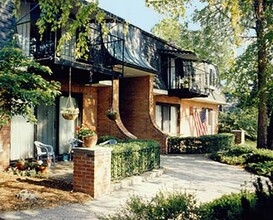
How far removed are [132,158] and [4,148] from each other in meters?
4.15

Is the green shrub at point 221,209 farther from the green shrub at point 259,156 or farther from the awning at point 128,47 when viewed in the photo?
the awning at point 128,47

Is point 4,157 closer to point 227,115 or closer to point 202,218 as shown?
point 202,218

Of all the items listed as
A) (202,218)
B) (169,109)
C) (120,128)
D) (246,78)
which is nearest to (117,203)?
(202,218)

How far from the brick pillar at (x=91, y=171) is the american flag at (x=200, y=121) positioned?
17655 mm

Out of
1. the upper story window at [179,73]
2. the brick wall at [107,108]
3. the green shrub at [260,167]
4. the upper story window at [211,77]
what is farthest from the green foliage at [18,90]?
the upper story window at [211,77]

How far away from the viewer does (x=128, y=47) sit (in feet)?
53.6

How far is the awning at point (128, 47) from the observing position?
46.8 ft

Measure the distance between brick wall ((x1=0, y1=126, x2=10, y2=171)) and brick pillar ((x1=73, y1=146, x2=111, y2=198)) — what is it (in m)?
3.39

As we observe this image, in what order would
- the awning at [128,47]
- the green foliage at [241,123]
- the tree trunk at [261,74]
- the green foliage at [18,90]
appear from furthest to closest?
1. the green foliage at [241,123]
2. the tree trunk at [261,74]
3. the awning at [128,47]
4. the green foliage at [18,90]

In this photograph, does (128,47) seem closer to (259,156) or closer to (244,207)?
(259,156)

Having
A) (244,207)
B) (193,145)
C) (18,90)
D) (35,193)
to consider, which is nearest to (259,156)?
(193,145)

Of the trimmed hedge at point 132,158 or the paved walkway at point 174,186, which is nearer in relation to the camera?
the paved walkway at point 174,186

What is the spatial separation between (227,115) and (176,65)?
12.1m

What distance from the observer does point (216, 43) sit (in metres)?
17.2
